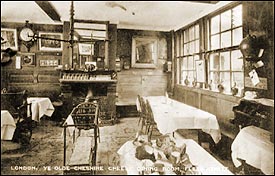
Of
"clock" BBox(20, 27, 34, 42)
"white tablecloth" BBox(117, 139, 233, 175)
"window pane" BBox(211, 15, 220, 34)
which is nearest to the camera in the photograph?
"white tablecloth" BBox(117, 139, 233, 175)

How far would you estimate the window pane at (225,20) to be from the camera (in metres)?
3.57

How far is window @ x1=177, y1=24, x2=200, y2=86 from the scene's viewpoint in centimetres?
347

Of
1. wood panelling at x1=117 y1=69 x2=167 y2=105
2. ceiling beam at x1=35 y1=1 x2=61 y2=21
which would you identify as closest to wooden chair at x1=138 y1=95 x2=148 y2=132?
wood panelling at x1=117 y1=69 x2=167 y2=105

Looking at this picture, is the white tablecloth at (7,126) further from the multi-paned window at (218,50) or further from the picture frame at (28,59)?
the picture frame at (28,59)

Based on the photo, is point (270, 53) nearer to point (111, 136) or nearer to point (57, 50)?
point (111, 136)

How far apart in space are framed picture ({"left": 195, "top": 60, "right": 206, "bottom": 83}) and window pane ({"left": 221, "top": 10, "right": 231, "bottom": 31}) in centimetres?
67

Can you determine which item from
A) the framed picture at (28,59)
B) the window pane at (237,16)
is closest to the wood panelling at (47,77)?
the framed picture at (28,59)

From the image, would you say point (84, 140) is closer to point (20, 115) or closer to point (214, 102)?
point (20, 115)

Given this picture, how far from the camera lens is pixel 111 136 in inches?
127

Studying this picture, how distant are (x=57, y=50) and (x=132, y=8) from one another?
3324mm

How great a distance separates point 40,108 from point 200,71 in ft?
9.81

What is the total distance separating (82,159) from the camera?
2.26 m

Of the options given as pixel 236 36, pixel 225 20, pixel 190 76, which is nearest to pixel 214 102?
pixel 190 76

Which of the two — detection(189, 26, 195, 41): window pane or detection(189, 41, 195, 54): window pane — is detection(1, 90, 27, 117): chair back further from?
detection(189, 41, 195, 54): window pane
